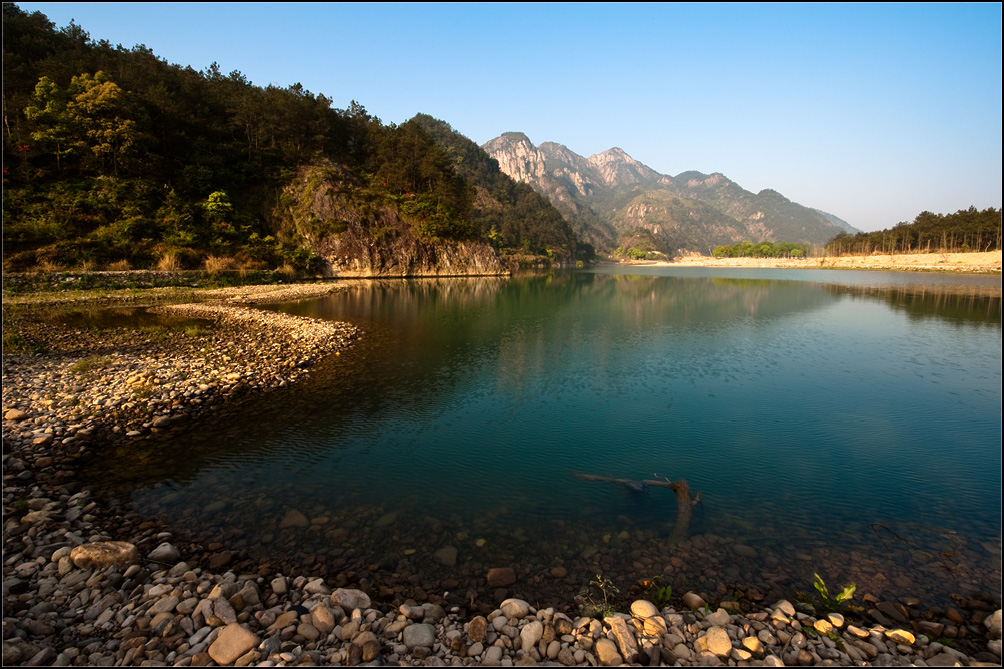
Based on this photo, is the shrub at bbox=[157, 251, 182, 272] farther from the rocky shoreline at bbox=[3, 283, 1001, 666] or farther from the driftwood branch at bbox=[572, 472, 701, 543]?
the driftwood branch at bbox=[572, 472, 701, 543]

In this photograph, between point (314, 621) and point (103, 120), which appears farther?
point (103, 120)

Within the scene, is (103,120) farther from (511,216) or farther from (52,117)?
(511,216)

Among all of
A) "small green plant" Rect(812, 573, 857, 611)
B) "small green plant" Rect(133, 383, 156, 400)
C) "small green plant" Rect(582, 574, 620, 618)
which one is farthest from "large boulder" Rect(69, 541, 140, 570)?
"small green plant" Rect(812, 573, 857, 611)

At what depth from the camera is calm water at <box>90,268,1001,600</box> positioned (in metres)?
7.27

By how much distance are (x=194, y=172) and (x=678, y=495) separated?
71.0 m

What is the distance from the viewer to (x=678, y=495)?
9.07 m

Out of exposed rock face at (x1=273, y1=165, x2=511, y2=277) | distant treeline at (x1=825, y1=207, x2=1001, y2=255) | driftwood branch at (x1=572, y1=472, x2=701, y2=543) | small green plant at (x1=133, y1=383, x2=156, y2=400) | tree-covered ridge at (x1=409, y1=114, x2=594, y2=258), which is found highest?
tree-covered ridge at (x1=409, y1=114, x2=594, y2=258)

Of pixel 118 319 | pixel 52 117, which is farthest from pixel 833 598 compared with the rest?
pixel 52 117

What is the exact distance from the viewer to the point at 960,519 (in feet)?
28.4

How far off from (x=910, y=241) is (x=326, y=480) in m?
169

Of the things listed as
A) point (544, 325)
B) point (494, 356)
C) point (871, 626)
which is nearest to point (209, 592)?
point (871, 626)

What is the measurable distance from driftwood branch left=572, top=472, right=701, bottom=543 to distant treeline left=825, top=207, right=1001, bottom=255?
480 ft

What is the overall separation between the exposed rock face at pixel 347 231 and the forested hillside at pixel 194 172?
0.75ft

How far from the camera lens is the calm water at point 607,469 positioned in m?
7.27
